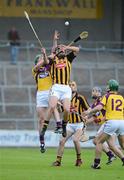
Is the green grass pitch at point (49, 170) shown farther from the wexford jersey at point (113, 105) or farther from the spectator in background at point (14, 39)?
the spectator in background at point (14, 39)

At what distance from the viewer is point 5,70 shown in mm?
39531

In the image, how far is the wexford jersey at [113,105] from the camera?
21.7 metres

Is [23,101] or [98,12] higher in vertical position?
[98,12]

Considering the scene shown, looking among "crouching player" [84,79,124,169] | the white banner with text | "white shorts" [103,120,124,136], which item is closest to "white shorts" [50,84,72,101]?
"crouching player" [84,79,124,169]

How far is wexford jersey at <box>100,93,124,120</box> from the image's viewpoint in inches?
854

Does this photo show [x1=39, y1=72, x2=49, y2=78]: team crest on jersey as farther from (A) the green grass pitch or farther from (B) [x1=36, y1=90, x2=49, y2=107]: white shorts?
(A) the green grass pitch

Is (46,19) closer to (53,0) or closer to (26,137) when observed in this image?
(53,0)

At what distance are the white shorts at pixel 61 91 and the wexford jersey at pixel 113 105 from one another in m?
1.08

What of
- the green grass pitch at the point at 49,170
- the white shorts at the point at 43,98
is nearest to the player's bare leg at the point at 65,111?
the green grass pitch at the point at 49,170

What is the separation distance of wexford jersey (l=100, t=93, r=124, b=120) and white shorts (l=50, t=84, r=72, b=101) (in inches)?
42.7

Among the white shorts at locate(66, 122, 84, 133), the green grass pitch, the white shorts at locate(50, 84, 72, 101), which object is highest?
the white shorts at locate(50, 84, 72, 101)

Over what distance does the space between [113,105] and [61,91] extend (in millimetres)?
A: 1426

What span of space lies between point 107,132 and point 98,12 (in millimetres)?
23920

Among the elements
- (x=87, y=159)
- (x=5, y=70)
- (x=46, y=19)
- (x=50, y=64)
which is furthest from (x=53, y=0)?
(x=50, y=64)
